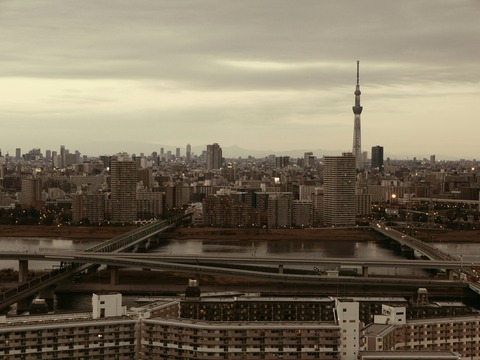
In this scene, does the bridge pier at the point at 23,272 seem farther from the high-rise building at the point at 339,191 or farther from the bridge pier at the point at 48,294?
the high-rise building at the point at 339,191

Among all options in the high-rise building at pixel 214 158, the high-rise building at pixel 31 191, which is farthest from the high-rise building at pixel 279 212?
the high-rise building at pixel 214 158

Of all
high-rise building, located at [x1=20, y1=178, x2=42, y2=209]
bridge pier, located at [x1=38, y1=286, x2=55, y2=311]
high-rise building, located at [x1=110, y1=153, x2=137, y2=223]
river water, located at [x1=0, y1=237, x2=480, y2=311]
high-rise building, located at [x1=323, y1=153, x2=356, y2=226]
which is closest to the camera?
bridge pier, located at [x1=38, y1=286, x2=55, y2=311]

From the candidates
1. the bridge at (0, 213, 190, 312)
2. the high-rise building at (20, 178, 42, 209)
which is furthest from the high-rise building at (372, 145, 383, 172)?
the bridge at (0, 213, 190, 312)

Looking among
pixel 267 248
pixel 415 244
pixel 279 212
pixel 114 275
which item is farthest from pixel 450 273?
pixel 279 212

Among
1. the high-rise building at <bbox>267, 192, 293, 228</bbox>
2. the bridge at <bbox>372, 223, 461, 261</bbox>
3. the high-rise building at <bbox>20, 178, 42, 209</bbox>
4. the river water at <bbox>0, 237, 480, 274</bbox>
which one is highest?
the high-rise building at <bbox>20, 178, 42, 209</bbox>

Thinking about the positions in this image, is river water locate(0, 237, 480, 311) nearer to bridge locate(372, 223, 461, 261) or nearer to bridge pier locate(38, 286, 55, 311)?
bridge locate(372, 223, 461, 261)

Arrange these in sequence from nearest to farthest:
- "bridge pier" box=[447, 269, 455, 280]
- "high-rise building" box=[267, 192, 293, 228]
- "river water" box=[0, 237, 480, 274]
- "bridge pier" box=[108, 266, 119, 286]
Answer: "bridge pier" box=[108, 266, 119, 286]
"bridge pier" box=[447, 269, 455, 280]
"river water" box=[0, 237, 480, 274]
"high-rise building" box=[267, 192, 293, 228]

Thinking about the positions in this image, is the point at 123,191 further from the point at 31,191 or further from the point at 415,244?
the point at 415,244
